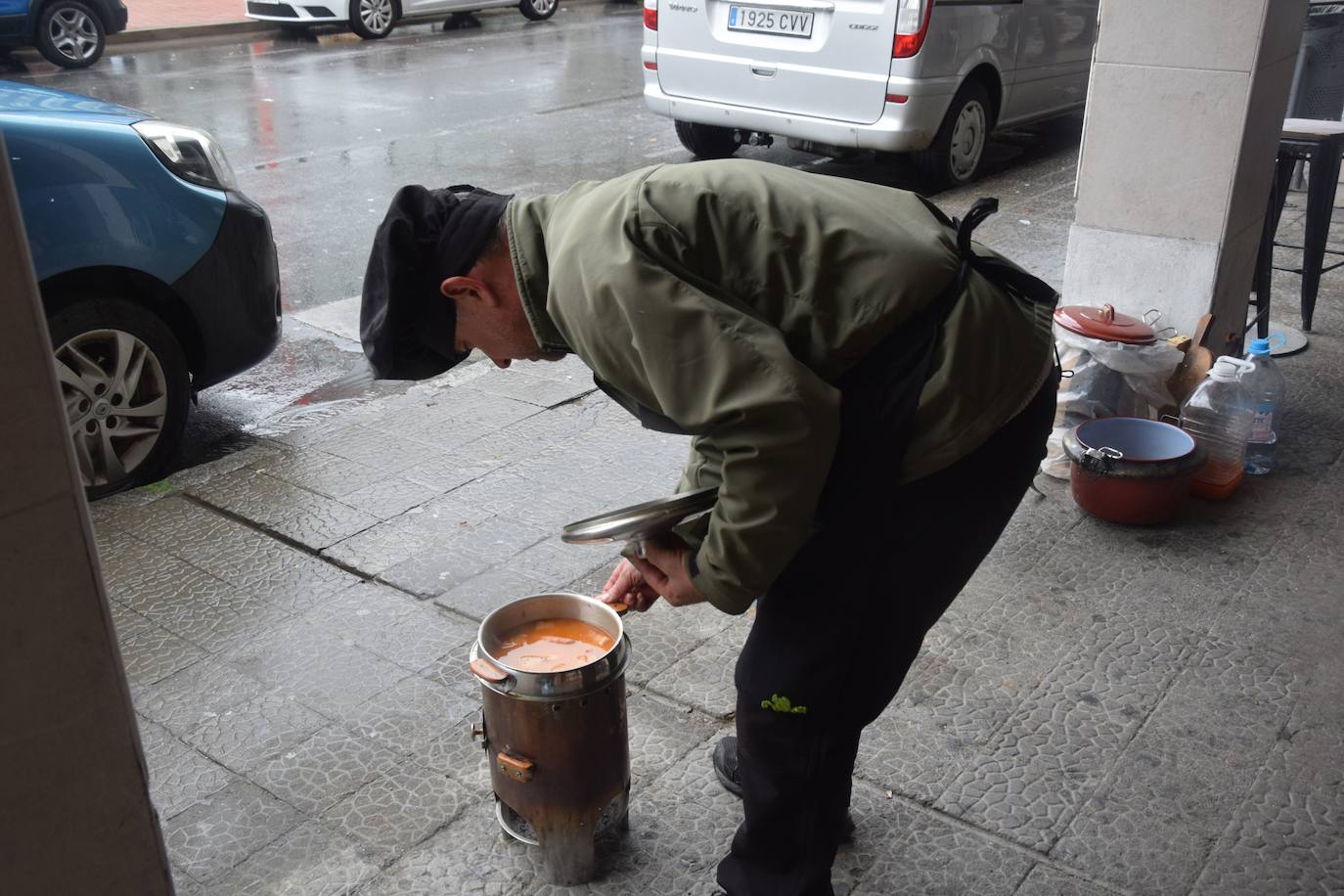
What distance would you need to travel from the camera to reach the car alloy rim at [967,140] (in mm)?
8469

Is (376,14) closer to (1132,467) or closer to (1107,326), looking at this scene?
(1107,326)

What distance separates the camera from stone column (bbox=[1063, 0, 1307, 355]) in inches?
175

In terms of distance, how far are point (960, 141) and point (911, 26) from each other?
118cm

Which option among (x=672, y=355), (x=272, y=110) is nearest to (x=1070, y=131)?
(x=272, y=110)

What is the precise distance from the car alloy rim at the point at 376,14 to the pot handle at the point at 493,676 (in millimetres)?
15820

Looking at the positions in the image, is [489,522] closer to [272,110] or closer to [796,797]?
[796,797]

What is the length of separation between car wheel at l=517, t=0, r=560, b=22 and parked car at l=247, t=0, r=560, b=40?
4.59 feet

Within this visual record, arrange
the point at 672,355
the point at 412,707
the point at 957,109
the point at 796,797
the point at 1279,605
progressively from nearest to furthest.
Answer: the point at 672,355
the point at 796,797
the point at 412,707
the point at 1279,605
the point at 957,109

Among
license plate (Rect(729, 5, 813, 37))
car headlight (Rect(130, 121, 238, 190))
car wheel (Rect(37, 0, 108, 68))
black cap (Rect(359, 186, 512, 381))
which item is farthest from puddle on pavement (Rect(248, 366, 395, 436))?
car wheel (Rect(37, 0, 108, 68))

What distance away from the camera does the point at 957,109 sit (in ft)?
27.5

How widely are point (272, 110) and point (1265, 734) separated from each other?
10927 mm

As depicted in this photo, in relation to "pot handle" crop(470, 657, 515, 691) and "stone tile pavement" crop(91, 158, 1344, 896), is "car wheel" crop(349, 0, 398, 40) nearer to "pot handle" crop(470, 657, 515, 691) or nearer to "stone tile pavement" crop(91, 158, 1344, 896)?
"stone tile pavement" crop(91, 158, 1344, 896)

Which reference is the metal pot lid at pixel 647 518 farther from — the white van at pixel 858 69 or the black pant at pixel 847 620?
the white van at pixel 858 69

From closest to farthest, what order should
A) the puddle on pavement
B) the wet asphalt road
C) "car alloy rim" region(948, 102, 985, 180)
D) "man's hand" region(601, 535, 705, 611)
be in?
"man's hand" region(601, 535, 705, 611) → the puddle on pavement → the wet asphalt road → "car alloy rim" region(948, 102, 985, 180)
